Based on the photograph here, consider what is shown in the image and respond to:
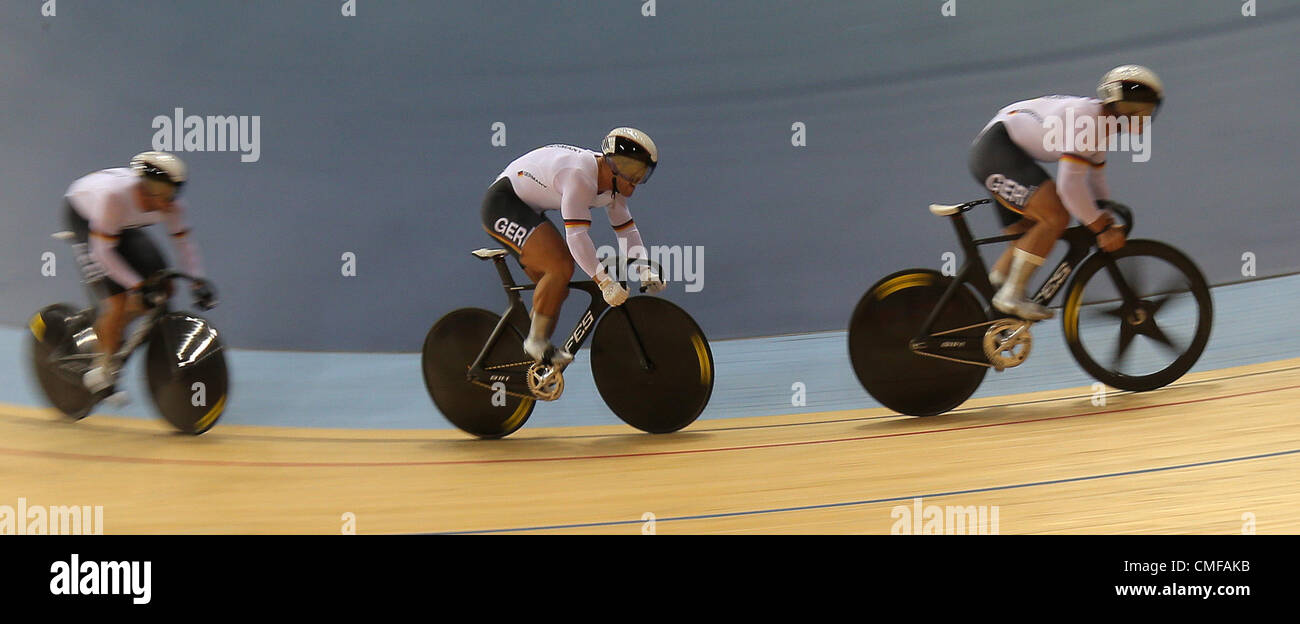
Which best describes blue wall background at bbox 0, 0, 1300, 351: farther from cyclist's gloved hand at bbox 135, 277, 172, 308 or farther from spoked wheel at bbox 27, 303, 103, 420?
cyclist's gloved hand at bbox 135, 277, 172, 308

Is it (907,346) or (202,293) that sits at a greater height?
(202,293)

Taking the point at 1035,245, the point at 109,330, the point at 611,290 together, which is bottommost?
the point at 109,330

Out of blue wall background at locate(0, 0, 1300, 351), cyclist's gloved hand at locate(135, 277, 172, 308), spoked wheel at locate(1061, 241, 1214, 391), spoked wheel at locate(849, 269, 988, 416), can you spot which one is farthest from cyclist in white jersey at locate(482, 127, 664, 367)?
blue wall background at locate(0, 0, 1300, 351)

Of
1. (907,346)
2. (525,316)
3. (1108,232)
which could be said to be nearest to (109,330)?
(525,316)

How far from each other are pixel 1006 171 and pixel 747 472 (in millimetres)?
1101

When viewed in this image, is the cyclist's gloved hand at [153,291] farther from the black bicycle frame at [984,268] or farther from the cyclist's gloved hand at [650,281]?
the black bicycle frame at [984,268]

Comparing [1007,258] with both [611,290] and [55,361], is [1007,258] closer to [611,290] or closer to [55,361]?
[611,290]

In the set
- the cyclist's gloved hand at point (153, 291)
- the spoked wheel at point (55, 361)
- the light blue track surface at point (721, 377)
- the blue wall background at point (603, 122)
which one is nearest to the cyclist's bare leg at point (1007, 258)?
the light blue track surface at point (721, 377)

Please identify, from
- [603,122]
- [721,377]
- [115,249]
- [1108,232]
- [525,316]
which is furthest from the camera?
[603,122]

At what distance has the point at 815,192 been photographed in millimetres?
4641

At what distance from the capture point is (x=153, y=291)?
320cm

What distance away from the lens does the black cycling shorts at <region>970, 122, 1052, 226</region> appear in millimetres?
2770

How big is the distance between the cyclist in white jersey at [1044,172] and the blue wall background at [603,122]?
1666 mm

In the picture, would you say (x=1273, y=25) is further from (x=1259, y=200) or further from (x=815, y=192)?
(x=815, y=192)
